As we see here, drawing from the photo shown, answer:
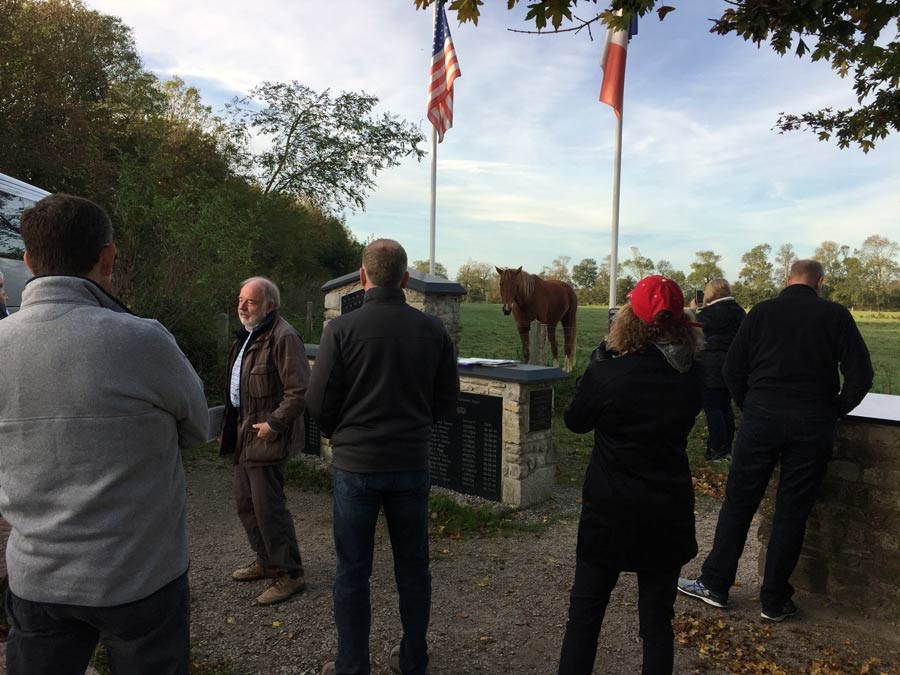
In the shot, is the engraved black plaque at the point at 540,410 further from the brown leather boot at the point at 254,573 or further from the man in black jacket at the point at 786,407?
the brown leather boot at the point at 254,573

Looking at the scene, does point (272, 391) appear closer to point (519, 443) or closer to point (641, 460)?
point (641, 460)

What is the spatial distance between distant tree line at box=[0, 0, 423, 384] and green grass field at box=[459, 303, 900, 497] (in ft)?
21.1

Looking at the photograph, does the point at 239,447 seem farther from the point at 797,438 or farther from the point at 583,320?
the point at 583,320

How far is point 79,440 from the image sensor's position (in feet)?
6.20

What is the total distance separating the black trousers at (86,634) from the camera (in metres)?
1.95

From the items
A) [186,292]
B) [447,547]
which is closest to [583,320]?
[186,292]

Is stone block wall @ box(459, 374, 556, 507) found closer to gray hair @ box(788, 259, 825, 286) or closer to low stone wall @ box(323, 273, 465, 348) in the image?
low stone wall @ box(323, 273, 465, 348)

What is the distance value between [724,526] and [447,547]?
2383mm

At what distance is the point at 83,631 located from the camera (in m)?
2.03

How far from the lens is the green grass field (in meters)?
8.48

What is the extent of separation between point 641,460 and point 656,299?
689mm

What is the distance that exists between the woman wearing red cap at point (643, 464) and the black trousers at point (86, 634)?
1725 mm

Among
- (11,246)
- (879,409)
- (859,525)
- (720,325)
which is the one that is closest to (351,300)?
(11,246)

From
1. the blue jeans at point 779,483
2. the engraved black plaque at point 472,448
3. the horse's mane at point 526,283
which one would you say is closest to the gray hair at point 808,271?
the blue jeans at point 779,483
